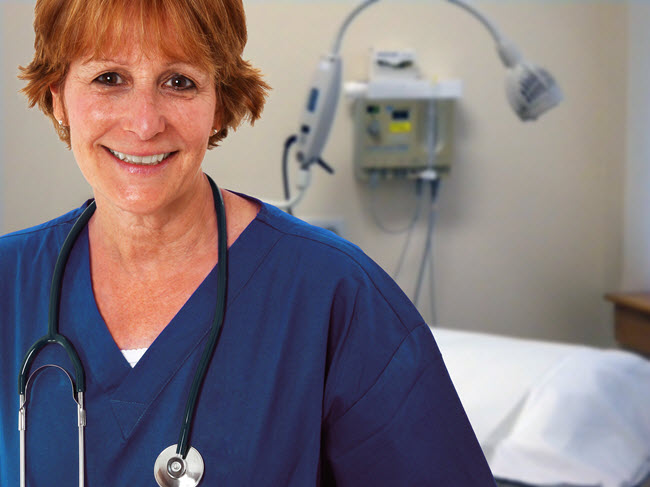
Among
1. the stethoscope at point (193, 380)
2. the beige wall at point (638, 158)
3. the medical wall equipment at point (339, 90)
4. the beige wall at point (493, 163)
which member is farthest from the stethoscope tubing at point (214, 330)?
the beige wall at point (638, 158)

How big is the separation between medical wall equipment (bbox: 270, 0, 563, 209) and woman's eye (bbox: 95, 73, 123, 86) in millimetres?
1281

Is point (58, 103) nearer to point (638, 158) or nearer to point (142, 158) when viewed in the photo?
point (142, 158)

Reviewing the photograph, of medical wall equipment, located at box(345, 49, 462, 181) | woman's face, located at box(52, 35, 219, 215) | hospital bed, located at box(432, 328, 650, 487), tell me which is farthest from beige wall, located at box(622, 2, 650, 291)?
woman's face, located at box(52, 35, 219, 215)

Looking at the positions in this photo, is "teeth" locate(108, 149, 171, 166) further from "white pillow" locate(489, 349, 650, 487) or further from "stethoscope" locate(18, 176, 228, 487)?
"white pillow" locate(489, 349, 650, 487)

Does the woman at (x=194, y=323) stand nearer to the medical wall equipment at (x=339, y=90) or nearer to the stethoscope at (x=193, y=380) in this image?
the stethoscope at (x=193, y=380)

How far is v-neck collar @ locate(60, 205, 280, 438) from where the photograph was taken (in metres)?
0.83

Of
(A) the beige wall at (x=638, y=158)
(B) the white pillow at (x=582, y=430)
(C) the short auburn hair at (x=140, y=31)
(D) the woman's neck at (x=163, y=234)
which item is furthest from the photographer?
(A) the beige wall at (x=638, y=158)

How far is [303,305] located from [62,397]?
0.95 feet

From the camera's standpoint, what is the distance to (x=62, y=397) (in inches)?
33.3

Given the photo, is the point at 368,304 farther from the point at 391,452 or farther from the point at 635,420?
the point at 635,420

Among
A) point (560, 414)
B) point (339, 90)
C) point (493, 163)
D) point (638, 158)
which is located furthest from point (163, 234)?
point (638, 158)

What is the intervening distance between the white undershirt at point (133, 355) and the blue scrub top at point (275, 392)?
→ 1 centimetres

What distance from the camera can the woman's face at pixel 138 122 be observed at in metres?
0.79

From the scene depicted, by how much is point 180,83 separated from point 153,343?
0.29 m
